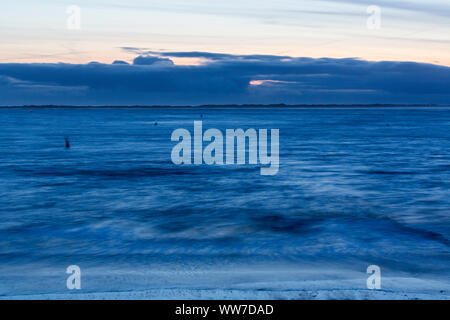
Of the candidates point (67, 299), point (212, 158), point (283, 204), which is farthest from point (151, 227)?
point (212, 158)

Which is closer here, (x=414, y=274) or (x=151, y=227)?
(x=414, y=274)

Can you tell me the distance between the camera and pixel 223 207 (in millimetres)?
16641

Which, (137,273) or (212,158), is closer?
(137,273)

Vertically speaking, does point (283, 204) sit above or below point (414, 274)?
above

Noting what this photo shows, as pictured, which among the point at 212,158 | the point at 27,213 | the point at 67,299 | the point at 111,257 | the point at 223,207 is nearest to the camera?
the point at 67,299

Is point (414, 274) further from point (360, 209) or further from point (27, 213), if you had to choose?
point (27, 213)
